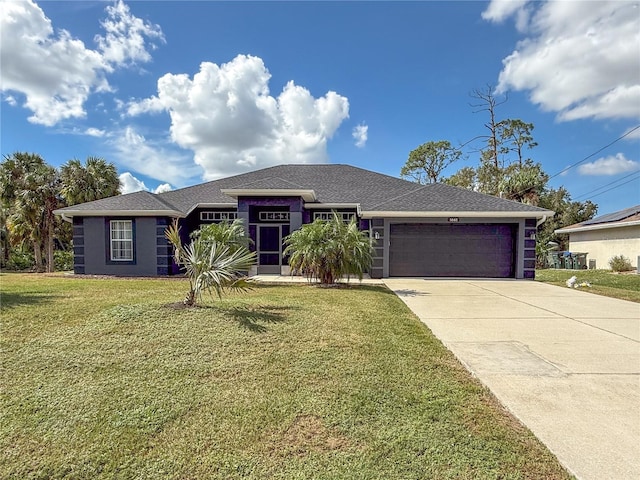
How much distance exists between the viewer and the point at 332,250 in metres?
10.9

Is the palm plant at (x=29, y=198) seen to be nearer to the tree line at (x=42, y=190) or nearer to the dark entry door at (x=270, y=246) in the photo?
the tree line at (x=42, y=190)

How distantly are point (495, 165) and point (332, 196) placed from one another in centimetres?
2335

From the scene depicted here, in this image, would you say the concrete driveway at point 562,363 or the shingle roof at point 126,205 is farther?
the shingle roof at point 126,205

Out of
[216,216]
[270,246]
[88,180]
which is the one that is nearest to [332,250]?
[270,246]

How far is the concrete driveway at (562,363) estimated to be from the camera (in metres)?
2.90

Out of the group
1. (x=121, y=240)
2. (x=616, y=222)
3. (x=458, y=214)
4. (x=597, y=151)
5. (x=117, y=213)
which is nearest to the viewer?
(x=458, y=214)

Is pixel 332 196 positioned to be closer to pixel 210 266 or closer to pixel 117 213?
pixel 117 213

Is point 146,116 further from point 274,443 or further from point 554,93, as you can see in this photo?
point 554,93

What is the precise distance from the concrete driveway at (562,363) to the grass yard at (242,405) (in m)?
0.31

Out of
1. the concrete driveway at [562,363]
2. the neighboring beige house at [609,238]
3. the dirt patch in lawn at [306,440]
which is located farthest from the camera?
the neighboring beige house at [609,238]

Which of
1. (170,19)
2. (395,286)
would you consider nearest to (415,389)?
(395,286)

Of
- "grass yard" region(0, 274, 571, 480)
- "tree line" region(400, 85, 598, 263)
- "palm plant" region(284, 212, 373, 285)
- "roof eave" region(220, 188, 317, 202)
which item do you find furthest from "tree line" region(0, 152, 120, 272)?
"tree line" region(400, 85, 598, 263)

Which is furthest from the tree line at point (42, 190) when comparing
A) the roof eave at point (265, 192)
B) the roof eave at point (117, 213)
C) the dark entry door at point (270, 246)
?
the dark entry door at point (270, 246)

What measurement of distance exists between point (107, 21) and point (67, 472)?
1249cm
